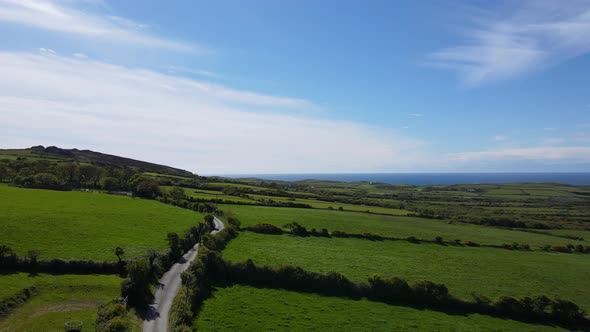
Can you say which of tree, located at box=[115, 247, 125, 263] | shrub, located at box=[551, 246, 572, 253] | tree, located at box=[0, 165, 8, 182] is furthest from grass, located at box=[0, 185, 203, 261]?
shrub, located at box=[551, 246, 572, 253]

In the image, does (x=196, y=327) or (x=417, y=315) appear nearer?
(x=196, y=327)

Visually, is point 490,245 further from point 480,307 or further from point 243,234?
point 243,234

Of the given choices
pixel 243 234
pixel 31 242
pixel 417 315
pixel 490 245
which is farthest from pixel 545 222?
pixel 31 242

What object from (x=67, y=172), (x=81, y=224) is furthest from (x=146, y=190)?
(x=81, y=224)

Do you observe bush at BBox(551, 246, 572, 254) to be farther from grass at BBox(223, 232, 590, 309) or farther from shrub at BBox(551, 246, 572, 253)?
grass at BBox(223, 232, 590, 309)

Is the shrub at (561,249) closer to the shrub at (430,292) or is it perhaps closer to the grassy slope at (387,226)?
the grassy slope at (387,226)
